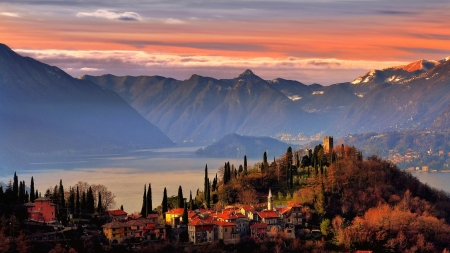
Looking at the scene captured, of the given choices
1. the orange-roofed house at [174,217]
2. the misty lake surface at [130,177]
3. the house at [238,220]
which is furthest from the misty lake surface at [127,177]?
the house at [238,220]

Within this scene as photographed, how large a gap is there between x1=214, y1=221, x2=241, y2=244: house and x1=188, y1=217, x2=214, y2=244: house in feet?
1.20

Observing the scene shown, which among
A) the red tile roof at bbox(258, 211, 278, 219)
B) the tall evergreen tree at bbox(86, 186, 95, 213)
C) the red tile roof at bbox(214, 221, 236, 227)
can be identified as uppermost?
the tall evergreen tree at bbox(86, 186, 95, 213)

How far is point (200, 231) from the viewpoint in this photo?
5831 centimetres

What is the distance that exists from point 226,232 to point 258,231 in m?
2.39

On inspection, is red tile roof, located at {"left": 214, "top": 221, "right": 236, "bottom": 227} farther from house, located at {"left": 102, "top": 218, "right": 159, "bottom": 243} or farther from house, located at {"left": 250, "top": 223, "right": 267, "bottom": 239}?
house, located at {"left": 102, "top": 218, "right": 159, "bottom": 243}

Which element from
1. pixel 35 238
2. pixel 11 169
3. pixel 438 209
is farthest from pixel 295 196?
pixel 11 169

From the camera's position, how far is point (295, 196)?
69.2m

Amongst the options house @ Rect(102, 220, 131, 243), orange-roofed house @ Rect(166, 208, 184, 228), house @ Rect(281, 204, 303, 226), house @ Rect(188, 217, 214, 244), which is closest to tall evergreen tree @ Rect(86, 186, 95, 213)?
orange-roofed house @ Rect(166, 208, 184, 228)

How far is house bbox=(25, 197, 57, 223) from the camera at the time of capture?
5853cm

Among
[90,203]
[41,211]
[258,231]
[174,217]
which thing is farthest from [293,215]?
[41,211]

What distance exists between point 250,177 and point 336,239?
15.6 meters

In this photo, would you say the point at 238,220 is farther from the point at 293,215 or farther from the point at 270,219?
the point at 293,215

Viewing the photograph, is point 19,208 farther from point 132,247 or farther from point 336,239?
point 336,239

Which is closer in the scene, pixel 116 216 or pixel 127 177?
pixel 116 216
